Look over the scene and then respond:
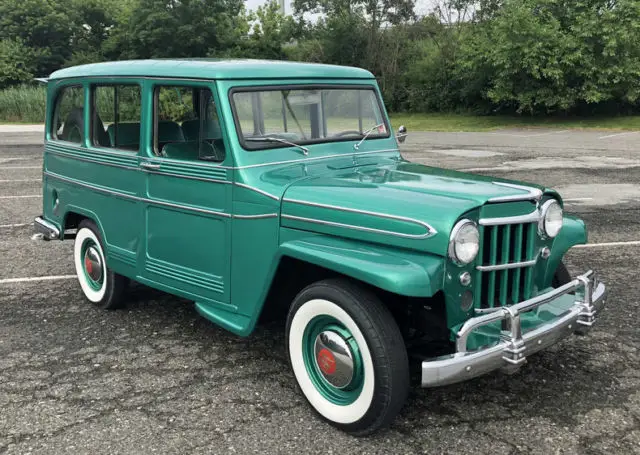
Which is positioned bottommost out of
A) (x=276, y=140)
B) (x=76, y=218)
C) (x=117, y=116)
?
(x=76, y=218)

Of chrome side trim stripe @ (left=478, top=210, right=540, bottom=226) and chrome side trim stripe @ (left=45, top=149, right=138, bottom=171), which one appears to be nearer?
chrome side trim stripe @ (left=478, top=210, right=540, bottom=226)

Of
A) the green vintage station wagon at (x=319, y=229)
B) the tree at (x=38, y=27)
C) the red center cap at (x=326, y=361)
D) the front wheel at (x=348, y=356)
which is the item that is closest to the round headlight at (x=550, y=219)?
the green vintage station wagon at (x=319, y=229)

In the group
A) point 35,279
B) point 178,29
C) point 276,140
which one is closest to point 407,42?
point 178,29

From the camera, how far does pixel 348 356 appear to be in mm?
2928

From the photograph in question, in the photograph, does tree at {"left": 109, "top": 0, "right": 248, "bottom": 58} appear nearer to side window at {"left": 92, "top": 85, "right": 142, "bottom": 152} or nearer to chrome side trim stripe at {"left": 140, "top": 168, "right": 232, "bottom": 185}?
side window at {"left": 92, "top": 85, "right": 142, "bottom": 152}

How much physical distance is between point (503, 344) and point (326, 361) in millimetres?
843

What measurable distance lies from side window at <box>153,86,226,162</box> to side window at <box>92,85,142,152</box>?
18 centimetres

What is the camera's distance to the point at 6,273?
18.7ft

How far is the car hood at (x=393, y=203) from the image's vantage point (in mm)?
2826

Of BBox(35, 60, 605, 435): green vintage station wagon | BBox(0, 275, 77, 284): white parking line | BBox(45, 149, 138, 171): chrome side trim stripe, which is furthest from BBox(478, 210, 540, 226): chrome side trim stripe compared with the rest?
BBox(0, 275, 77, 284): white parking line

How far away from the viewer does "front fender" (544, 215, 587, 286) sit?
347 centimetres

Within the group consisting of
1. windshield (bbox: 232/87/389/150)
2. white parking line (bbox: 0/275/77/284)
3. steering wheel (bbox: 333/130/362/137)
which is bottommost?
white parking line (bbox: 0/275/77/284)

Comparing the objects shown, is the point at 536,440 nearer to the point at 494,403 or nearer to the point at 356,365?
the point at 494,403

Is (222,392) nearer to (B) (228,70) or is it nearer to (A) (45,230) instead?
(B) (228,70)
